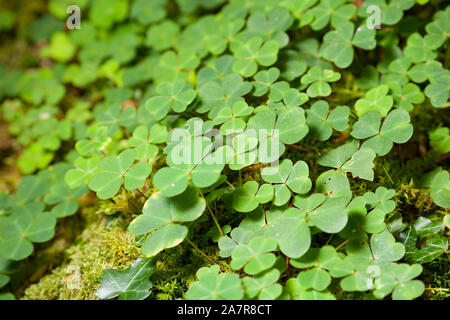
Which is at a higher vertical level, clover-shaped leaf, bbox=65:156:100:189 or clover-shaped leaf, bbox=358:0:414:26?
clover-shaped leaf, bbox=358:0:414:26

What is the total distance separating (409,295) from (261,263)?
49cm

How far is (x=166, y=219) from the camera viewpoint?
1.39m

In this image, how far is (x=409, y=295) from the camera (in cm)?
121

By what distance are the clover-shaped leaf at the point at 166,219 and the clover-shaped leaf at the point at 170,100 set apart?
0.49 m

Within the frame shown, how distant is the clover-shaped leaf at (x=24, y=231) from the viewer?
1.79 metres

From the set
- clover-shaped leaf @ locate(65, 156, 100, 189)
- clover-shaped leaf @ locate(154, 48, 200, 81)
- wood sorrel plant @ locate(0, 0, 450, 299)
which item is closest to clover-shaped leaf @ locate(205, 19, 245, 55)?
wood sorrel plant @ locate(0, 0, 450, 299)

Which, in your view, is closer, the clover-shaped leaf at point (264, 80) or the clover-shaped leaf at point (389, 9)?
the clover-shaped leaf at point (264, 80)

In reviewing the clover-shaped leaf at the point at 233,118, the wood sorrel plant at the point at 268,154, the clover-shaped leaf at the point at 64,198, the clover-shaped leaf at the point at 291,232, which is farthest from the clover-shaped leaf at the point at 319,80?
the clover-shaped leaf at the point at 64,198

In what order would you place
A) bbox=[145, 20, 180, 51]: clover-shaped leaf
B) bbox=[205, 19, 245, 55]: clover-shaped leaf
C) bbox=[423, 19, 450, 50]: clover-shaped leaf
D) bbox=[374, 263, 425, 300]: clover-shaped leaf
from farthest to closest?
bbox=[145, 20, 180, 51]: clover-shaped leaf → bbox=[205, 19, 245, 55]: clover-shaped leaf → bbox=[423, 19, 450, 50]: clover-shaped leaf → bbox=[374, 263, 425, 300]: clover-shaped leaf

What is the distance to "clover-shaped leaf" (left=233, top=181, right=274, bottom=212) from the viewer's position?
1.44 meters

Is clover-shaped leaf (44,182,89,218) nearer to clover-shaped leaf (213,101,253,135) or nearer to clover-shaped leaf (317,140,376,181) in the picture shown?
clover-shaped leaf (213,101,253,135)

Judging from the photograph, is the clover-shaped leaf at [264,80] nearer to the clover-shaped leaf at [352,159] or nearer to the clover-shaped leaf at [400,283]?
the clover-shaped leaf at [352,159]

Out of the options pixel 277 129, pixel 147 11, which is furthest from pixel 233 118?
pixel 147 11
